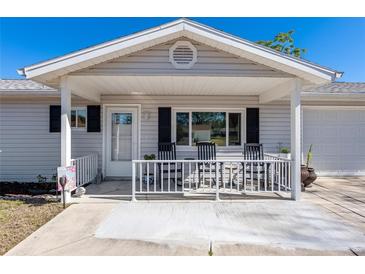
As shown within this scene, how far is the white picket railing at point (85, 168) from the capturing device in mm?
6133

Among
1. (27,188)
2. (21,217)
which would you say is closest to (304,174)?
(21,217)

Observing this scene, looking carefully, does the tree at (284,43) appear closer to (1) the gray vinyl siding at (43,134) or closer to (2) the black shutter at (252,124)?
(2) the black shutter at (252,124)

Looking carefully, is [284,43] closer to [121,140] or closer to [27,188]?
[121,140]

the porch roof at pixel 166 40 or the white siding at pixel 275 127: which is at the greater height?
the porch roof at pixel 166 40

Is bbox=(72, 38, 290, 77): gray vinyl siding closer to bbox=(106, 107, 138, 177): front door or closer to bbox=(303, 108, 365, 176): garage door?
bbox=(106, 107, 138, 177): front door

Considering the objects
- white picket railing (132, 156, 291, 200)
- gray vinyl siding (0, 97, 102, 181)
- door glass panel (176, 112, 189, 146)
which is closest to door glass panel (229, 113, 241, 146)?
white picket railing (132, 156, 291, 200)

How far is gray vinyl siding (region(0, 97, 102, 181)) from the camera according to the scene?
7934 millimetres

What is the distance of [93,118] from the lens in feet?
25.7

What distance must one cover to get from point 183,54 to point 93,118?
3.90 meters

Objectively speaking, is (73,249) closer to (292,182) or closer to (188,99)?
(292,182)

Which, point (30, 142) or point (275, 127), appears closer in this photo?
point (30, 142)

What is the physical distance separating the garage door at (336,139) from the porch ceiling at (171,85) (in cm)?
250

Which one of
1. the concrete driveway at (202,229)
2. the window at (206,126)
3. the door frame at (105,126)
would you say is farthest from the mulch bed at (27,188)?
the window at (206,126)

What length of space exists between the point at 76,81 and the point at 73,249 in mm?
3784
